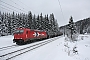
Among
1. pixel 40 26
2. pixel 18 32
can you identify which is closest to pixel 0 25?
pixel 40 26

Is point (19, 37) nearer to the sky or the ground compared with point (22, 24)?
nearer to the ground

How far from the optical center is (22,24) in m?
46.0

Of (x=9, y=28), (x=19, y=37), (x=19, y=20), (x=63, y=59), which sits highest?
(x=19, y=20)

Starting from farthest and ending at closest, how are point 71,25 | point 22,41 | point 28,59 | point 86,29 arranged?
point 86,29 < point 71,25 < point 22,41 < point 28,59

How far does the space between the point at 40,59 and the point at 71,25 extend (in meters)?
37.7

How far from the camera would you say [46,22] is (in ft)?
150

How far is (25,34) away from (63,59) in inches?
414

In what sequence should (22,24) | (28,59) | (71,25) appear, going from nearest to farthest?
1. (28,59)
2. (71,25)
3. (22,24)

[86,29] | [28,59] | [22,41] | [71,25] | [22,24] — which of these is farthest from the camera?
Answer: [86,29]

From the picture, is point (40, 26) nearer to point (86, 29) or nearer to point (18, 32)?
point (18, 32)

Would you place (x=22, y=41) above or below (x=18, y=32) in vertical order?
below

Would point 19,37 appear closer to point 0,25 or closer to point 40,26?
point 40,26

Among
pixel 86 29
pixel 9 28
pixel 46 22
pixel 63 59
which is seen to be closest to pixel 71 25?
pixel 46 22

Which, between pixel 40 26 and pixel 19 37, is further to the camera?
pixel 40 26
